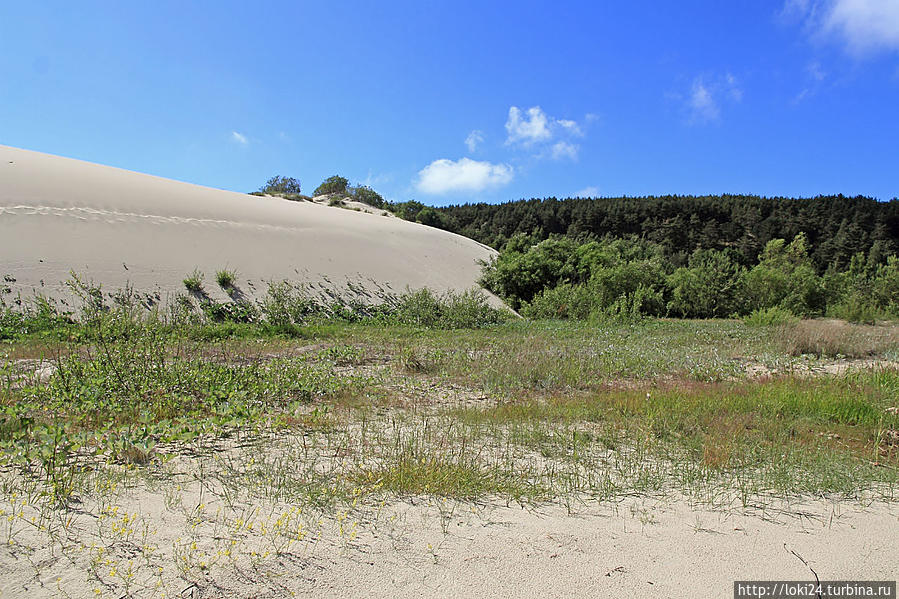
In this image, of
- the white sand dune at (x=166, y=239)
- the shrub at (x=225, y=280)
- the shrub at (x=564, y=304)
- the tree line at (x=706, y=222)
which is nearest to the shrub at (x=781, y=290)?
the shrub at (x=564, y=304)

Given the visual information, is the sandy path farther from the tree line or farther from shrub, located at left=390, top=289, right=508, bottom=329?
the tree line

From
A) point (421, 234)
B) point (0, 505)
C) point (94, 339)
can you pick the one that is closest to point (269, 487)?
point (0, 505)

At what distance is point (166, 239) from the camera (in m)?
17.5

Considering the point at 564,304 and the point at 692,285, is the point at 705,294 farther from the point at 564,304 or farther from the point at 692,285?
the point at 564,304

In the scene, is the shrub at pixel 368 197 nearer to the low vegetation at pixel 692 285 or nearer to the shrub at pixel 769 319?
the low vegetation at pixel 692 285

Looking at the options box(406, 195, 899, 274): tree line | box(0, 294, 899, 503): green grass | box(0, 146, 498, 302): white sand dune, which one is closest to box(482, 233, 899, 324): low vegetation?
box(0, 146, 498, 302): white sand dune

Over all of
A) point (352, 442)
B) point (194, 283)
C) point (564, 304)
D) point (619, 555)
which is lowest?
point (352, 442)

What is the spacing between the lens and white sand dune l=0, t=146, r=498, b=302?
14492mm

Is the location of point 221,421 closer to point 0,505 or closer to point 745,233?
point 0,505

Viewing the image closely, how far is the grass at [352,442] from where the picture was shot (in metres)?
2.77

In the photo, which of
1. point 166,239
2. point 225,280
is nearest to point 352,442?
point 225,280

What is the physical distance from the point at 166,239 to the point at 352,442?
16222 mm

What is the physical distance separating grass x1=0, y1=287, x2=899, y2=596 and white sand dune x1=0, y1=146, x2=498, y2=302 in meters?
6.09

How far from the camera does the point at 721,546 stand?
285 centimetres
